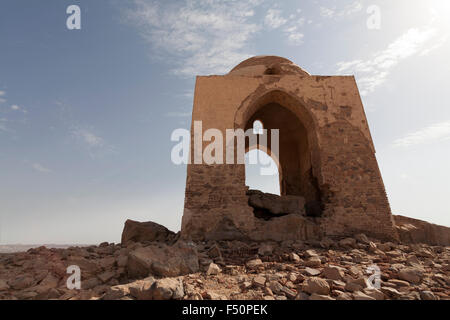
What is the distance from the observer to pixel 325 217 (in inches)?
230

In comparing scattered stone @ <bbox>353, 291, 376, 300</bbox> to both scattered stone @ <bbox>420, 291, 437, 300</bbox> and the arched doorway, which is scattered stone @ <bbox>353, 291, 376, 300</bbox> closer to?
scattered stone @ <bbox>420, 291, 437, 300</bbox>

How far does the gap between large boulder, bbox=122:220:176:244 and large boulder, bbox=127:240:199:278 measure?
213 cm

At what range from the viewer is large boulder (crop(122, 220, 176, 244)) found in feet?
18.4

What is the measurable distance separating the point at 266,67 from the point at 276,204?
185 inches

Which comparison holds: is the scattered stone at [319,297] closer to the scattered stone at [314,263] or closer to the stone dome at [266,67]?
the scattered stone at [314,263]

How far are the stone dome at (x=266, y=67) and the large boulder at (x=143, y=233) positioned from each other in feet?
18.4

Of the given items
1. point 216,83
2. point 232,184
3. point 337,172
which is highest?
point 216,83

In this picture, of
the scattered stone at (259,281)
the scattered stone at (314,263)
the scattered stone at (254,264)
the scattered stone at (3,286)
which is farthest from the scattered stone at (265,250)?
the scattered stone at (3,286)

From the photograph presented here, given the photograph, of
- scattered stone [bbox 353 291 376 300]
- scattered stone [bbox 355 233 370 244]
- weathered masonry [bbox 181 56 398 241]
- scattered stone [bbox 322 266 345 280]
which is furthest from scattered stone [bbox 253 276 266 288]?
scattered stone [bbox 355 233 370 244]

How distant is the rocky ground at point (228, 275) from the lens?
259 centimetres

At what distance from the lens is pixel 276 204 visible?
6.26m
